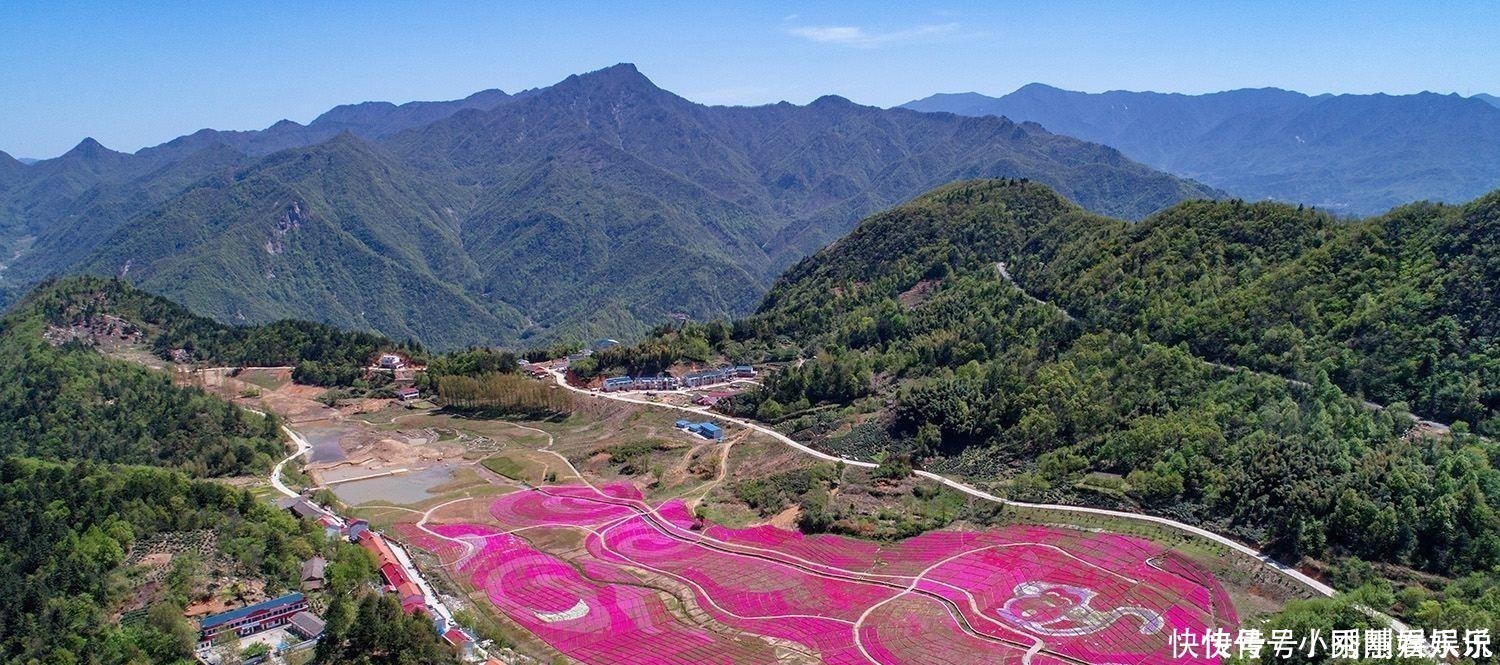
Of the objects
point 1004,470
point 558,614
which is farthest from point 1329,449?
point 558,614

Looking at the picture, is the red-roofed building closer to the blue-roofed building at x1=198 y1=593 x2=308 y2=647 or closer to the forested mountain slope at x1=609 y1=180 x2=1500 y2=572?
the blue-roofed building at x1=198 y1=593 x2=308 y2=647

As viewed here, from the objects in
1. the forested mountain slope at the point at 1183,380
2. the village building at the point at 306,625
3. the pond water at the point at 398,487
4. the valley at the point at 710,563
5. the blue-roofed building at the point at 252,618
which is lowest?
the pond water at the point at 398,487

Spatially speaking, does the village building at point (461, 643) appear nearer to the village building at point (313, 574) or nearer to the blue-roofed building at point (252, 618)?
the blue-roofed building at point (252, 618)

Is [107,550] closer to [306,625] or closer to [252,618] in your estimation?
[252,618]

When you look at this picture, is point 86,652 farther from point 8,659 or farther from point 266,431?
point 266,431

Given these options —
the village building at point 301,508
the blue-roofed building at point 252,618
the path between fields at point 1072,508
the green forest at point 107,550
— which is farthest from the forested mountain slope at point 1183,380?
the blue-roofed building at point 252,618

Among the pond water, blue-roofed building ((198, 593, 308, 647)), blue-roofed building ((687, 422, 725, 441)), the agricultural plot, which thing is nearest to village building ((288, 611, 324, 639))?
blue-roofed building ((198, 593, 308, 647))
